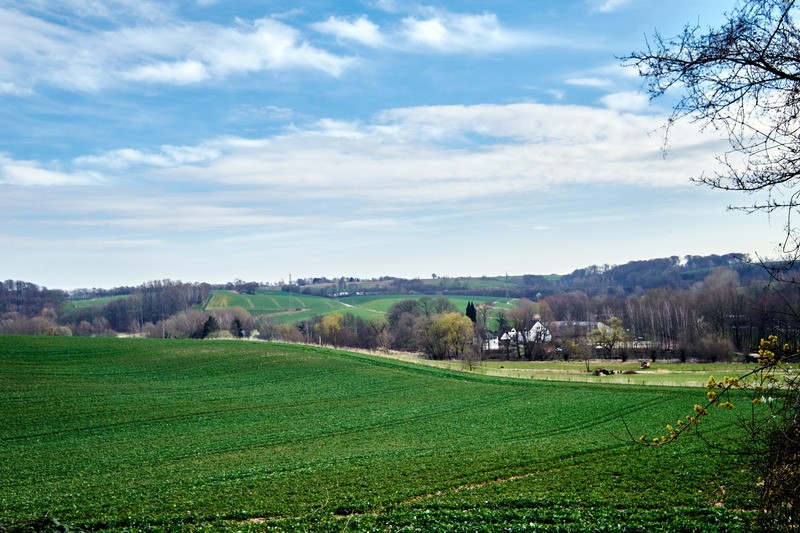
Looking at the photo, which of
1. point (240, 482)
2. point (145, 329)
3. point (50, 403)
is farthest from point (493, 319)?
point (240, 482)

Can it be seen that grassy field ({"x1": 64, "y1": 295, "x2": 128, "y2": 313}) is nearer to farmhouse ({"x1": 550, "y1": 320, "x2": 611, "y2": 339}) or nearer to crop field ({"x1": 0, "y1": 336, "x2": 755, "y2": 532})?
crop field ({"x1": 0, "y1": 336, "x2": 755, "y2": 532})

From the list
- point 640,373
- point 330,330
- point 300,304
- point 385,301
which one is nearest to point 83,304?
point 300,304

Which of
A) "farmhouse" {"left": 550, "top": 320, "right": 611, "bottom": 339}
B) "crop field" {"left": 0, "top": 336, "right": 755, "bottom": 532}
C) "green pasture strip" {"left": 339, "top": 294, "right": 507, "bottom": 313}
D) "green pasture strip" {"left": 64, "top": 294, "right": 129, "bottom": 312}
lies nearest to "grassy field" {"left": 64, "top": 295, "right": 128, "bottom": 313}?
"green pasture strip" {"left": 64, "top": 294, "right": 129, "bottom": 312}

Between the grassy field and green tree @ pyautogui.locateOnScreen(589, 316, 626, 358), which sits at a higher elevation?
the grassy field

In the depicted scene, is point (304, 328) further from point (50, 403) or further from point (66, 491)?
point (66, 491)

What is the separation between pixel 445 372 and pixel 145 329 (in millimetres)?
92112

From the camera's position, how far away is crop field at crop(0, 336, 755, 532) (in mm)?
15000

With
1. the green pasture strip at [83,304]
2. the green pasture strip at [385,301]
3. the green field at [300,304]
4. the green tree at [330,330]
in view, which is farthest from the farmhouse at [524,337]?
the green pasture strip at [83,304]

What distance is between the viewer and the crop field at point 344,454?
15000mm

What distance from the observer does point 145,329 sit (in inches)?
4894

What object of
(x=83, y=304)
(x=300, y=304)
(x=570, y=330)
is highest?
(x=83, y=304)

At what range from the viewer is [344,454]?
24328mm

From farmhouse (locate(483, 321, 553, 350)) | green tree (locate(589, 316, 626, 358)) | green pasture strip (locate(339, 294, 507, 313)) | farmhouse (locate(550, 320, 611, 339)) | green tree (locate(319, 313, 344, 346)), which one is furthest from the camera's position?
green pasture strip (locate(339, 294, 507, 313))

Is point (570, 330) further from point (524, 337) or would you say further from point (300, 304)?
point (300, 304)
